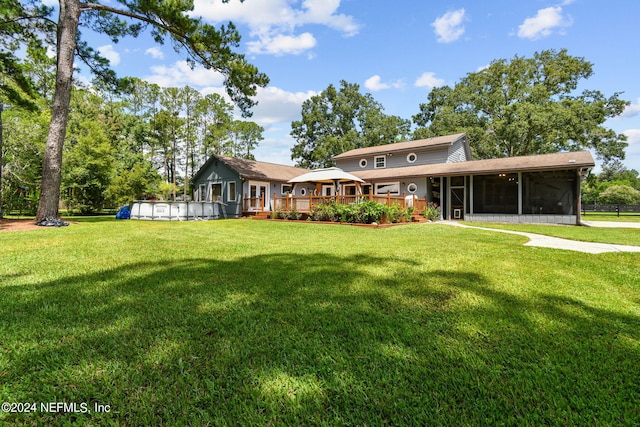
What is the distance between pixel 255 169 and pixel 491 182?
14788 millimetres

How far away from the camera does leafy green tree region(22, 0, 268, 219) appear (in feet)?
32.7

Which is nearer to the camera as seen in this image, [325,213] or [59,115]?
[59,115]

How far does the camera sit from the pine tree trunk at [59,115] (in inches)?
386

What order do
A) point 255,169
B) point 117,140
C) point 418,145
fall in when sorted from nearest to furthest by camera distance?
point 255,169 → point 418,145 → point 117,140

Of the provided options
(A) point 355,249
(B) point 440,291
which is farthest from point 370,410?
(A) point 355,249

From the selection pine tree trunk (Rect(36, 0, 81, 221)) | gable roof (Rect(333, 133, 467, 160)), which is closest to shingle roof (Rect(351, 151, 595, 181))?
gable roof (Rect(333, 133, 467, 160))

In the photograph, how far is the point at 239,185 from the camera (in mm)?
18531

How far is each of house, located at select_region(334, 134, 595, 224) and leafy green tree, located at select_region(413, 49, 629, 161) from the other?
28.4 feet

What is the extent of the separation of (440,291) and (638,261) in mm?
4344

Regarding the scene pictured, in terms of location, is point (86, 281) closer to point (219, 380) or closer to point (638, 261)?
point (219, 380)

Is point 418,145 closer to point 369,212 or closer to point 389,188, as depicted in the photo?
point 389,188

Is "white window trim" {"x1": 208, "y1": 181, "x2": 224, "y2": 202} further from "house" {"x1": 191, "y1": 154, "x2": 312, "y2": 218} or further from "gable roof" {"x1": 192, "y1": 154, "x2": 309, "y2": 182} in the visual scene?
"gable roof" {"x1": 192, "y1": 154, "x2": 309, "y2": 182}

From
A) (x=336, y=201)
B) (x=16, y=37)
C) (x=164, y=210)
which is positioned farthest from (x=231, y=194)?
(x=16, y=37)

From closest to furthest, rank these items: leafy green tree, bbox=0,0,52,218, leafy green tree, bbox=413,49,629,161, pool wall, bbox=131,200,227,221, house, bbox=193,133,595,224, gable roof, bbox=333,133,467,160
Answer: leafy green tree, bbox=0,0,52,218, house, bbox=193,133,595,224, pool wall, bbox=131,200,227,221, gable roof, bbox=333,133,467,160, leafy green tree, bbox=413,49,629,161
